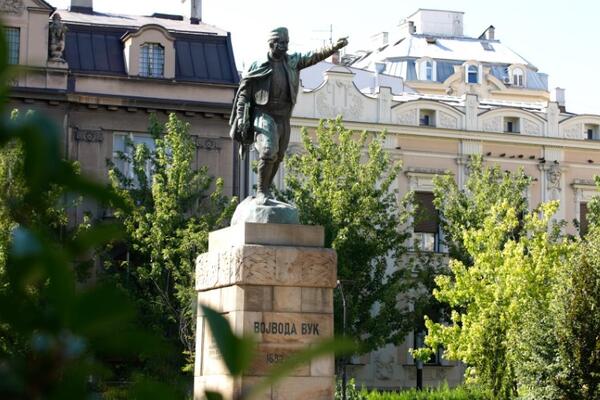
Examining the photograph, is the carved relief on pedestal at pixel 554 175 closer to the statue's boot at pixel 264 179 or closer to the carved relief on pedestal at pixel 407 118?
the carved relief on pedestal at pixel 407 118

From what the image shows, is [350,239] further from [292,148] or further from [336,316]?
Result: [292,148]

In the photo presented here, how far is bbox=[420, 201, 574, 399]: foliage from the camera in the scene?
105 feet

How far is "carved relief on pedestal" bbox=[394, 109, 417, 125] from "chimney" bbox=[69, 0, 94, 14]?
35.6 ft

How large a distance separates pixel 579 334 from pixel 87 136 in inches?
753

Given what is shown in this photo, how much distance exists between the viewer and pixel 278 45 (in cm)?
1670

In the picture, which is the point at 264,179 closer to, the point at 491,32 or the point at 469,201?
the point at 469,201

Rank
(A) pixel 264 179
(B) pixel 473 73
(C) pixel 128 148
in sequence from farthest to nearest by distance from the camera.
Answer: (B) pixel 473 73 → (C) pixel 128 148 → (A) pixel 264 179

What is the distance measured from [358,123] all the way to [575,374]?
73.4 ft

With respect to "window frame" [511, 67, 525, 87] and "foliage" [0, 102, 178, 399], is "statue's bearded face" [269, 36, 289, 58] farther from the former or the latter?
"window frame" [511, 67, 525, 87]

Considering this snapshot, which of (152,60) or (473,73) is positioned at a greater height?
(473,73)

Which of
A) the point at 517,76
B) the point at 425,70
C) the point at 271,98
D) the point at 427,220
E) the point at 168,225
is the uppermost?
the point at 517,76

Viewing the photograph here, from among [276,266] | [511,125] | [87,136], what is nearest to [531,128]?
[511,125]

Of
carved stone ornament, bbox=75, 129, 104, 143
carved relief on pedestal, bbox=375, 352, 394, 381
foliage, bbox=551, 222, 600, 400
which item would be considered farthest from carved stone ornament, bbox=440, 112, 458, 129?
foliage, bbox=551, 222, 600, 400

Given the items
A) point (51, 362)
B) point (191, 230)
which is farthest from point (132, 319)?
point (191, 230)
